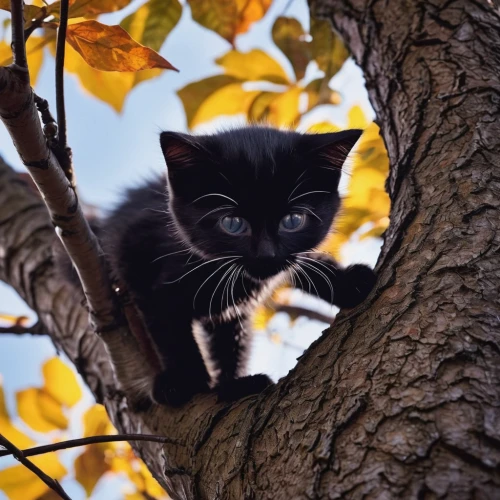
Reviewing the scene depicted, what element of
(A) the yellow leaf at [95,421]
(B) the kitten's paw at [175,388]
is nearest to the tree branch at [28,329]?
(A) the yellow leaf at [95,421]

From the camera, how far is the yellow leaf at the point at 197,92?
2209mm

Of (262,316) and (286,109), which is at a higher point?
(286,109)

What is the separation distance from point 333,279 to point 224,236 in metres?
0.38

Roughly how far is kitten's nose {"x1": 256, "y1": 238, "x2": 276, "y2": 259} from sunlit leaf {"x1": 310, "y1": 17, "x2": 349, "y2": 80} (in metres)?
0.85

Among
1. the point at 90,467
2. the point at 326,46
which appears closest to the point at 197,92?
the point at 326,46

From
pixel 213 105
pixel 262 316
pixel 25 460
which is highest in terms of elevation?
pixel 213 105

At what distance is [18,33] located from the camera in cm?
109

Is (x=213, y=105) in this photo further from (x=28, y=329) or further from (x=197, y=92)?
(x=28, y=329)

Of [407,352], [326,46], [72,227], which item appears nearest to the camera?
[407,352]

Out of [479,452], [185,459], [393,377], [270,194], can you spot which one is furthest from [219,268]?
[479,452]

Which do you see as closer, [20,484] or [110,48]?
[110,48]

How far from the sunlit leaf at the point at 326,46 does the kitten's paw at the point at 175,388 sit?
1.27m

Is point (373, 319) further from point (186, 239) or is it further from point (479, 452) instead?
point (186, 239)

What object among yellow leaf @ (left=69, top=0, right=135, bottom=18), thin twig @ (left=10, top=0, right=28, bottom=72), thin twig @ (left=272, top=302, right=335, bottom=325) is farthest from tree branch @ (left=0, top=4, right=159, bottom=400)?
thin twig @ (left=272, top=302, right=335, bottom=325)
